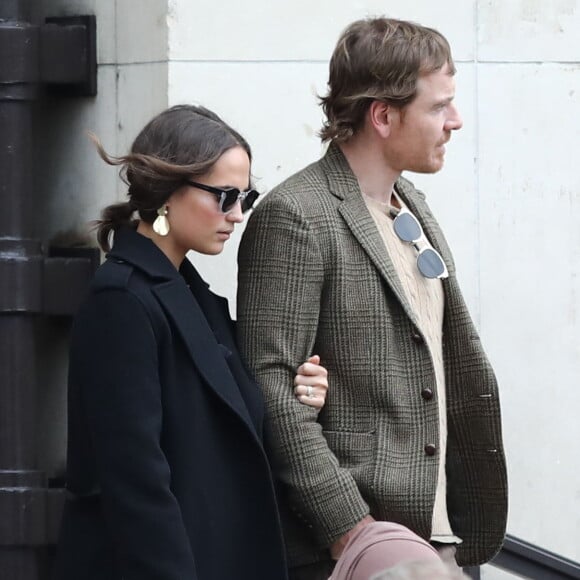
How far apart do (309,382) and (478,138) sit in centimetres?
158

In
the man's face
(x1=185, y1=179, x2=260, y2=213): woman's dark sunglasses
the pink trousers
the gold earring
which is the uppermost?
the man's face

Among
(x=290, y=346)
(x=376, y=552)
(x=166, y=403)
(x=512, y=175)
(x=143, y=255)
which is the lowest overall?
(x=376, y=552)

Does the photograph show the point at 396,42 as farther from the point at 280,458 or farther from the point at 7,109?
the point at 7,109

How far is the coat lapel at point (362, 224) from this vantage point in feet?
11.7

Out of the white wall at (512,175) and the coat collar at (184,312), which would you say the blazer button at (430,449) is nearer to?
the coat collar at (184,312)

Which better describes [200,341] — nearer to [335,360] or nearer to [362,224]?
[335,360]

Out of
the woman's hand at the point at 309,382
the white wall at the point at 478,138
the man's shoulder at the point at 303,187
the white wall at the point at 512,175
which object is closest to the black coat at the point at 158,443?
the woman's hand at the point at 309,382

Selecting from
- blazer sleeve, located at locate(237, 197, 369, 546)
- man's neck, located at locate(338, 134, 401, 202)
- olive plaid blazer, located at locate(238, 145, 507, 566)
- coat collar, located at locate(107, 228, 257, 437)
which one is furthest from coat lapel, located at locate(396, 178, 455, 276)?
coat collar, located at locate(107, 228, 257, 437)

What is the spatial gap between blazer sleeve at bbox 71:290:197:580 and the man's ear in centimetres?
84

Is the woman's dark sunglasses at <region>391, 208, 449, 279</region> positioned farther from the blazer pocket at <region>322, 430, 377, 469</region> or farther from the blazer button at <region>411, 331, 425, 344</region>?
the blazer pocket at <region>322, 430, 377, 469</region>

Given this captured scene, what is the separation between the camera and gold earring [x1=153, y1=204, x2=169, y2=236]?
3.30m

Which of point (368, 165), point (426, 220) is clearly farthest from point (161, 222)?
point (426, 220)

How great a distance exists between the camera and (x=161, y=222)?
331cm

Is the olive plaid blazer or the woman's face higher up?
the woman's face
